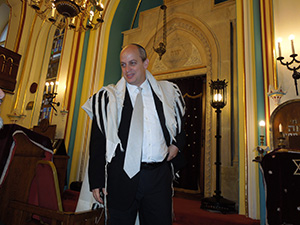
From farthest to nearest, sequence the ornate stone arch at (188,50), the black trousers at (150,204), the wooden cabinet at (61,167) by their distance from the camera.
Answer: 1. the ornate stone arch at (188,50)
2. the wooden cabinet at (61,167)
3. the black trousers at (150,204)

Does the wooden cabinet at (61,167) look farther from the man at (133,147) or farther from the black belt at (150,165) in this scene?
the black belt at (150,165)

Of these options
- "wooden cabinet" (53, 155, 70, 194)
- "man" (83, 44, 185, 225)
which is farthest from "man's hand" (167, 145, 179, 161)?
"wooden cabinet" (53, 155, 70, 194)

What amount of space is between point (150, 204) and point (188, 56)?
17.1ft

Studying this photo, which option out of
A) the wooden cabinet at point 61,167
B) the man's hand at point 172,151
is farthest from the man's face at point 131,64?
the wooden cabinet at point 61,167

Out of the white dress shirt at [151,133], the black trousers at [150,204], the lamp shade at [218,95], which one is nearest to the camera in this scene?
the black trousers at [150,204]

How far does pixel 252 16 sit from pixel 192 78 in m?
2.09

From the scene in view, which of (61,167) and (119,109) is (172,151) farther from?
(61,167)

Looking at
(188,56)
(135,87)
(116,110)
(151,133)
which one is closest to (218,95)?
(188,56)

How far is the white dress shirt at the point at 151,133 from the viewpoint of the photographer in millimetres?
1444

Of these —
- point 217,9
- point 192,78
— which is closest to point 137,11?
point 217,9

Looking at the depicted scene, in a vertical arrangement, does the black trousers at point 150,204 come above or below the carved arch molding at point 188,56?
below

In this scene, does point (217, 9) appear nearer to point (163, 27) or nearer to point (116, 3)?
point (163, 27)

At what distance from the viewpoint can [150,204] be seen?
1.36 m

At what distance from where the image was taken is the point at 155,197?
4.45 ft
